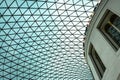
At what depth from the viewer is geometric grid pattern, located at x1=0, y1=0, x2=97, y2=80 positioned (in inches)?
1319

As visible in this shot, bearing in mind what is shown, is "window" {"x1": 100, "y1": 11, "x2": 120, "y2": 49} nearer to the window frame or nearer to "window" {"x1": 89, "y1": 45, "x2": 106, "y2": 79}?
the window frame

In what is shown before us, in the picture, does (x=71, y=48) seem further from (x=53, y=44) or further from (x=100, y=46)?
(x=100, y=46)

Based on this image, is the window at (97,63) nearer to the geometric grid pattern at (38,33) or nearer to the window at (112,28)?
the window at (112,28)

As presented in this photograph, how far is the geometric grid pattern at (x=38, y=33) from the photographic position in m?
33.5

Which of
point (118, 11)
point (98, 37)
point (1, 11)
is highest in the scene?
point (1, 11)

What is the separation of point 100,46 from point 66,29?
1296 cm

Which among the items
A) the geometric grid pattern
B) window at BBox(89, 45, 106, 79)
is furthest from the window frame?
the geometric grid pattern

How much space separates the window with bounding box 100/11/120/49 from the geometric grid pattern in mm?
7672

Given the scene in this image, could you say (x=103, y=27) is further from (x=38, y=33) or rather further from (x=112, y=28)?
(x=38, y=33)

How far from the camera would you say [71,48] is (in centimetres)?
4572

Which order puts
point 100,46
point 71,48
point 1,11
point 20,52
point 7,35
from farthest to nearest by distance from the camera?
point 71,48
point 20,52
point 7,35
point 1,11
point 100,46

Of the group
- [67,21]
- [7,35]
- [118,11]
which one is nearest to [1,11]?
[7,35]

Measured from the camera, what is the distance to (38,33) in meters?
39.0

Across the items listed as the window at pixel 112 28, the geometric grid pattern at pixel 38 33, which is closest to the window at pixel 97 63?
the window at pixel 112 28
